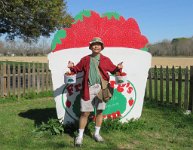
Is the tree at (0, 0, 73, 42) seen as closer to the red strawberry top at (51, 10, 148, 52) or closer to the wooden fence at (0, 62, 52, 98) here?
the wooden fence at (0, 62, 52, 98)

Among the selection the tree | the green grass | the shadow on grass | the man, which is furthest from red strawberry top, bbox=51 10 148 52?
the tree

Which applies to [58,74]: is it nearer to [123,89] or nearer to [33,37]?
[123,89]

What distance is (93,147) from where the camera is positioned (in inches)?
208

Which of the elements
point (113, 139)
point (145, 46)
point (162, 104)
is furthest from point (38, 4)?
point (113, 139)

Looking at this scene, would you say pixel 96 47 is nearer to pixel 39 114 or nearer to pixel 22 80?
pixel 39 114

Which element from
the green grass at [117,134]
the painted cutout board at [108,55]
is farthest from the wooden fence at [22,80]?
the painted cutout board at [108,55]

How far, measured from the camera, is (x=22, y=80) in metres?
11.8

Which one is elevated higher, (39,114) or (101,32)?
(101,32)

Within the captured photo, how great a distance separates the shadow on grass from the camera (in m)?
7.47

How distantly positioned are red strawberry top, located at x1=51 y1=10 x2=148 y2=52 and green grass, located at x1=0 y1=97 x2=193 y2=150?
168 centimetres

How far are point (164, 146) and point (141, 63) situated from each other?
2082mm

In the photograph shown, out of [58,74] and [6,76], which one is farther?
[6,76]

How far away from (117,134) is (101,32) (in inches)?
80.5

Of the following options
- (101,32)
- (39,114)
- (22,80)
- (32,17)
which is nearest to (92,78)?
(101,32)
